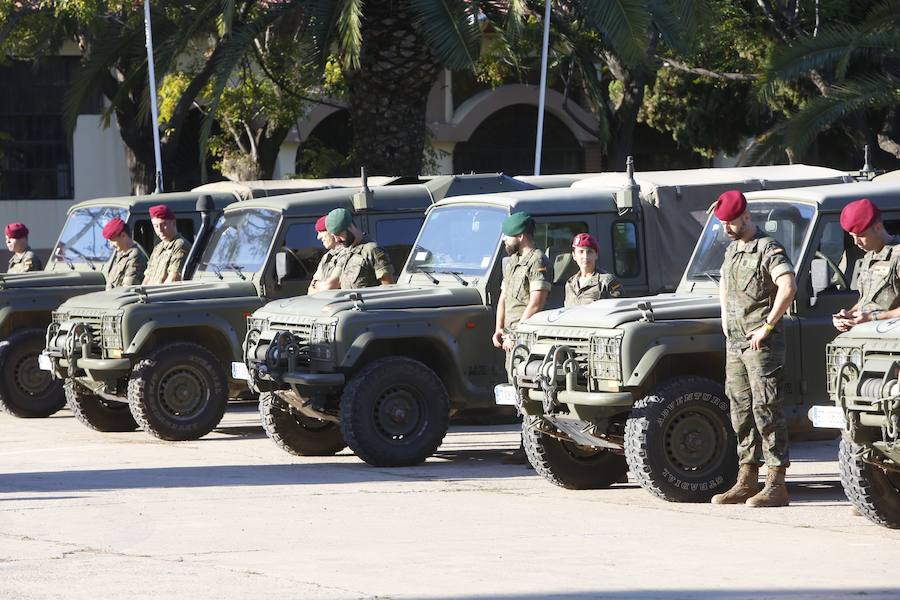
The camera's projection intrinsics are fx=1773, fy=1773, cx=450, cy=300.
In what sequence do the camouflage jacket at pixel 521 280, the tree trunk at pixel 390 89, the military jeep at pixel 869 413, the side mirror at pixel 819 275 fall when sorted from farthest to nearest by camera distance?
the tree trunk at pixel 390 89 → the camouflage jacket at pixel 521 280 → the side mirror at pixel 819 275 → the military jeep at pixel 869 413

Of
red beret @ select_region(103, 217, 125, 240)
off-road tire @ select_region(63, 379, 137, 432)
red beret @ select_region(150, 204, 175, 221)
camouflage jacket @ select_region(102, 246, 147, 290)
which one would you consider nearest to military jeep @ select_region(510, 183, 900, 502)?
off-road tire @ select_region(63, 379, 137, 432)

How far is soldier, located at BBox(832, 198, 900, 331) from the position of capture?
9922 millimetres

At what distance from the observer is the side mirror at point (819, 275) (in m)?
10.8

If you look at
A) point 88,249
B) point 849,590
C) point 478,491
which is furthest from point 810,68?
point 849,590

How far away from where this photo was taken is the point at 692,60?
3014cm

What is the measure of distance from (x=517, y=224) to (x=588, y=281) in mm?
640

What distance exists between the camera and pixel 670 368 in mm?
10680

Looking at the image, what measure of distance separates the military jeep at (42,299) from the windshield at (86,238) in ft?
0.05

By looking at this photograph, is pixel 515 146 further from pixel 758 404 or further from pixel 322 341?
pixel 758 404

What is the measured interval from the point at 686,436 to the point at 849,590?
2947 millimetres

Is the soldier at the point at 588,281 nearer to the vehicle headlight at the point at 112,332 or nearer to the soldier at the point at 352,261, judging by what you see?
the soldier at the point at 352,261

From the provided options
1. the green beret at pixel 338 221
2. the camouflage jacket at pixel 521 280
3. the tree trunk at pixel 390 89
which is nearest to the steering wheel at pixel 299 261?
the green beret at pixel 338 221

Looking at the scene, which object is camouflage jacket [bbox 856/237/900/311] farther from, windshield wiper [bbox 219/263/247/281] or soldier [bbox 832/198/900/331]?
windshield wiper [bbox 219/263/247/281]

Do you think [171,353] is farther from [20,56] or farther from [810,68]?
[20,56]
